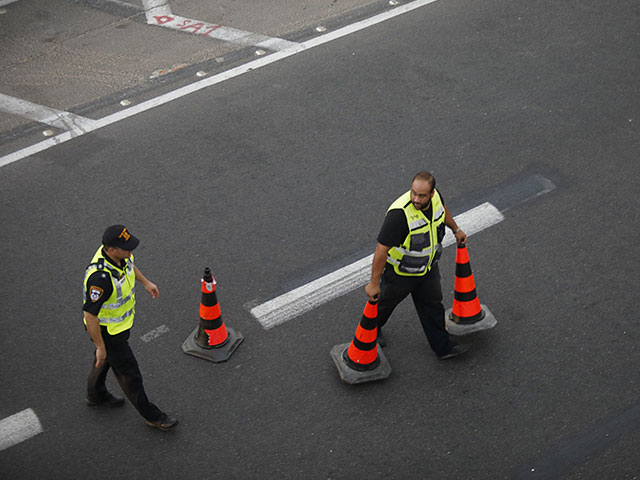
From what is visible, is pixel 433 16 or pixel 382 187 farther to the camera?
pixel 433 16

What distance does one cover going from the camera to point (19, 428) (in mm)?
5789

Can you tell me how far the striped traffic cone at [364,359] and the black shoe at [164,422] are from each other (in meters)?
1.34

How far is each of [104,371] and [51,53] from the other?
583cm

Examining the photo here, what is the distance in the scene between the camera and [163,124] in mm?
8711

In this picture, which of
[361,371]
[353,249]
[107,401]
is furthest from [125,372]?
[353,249]

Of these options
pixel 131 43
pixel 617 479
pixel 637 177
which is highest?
pixel 131 43

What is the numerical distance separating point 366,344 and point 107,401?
6.76 ft

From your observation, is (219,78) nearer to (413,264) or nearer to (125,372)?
(413,264)

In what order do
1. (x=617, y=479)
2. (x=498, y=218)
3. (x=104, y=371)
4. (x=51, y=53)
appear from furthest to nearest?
(x=51, y=53)
(x=498, y=218)
(x=104, y=371)
(x=617, y=479)

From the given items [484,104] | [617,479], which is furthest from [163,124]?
[617,479]

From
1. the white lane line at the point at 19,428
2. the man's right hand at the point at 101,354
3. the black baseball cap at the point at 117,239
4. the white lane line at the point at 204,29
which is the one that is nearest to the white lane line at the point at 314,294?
the man's right hand at the point at 101,354

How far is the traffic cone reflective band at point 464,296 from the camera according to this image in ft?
19.8

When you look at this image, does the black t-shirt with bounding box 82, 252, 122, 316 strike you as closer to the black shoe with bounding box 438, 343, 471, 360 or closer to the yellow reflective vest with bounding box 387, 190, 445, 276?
the yellow reflective vest with bounding box 387, 190, 445, 276

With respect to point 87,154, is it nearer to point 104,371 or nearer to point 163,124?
point 163,124
